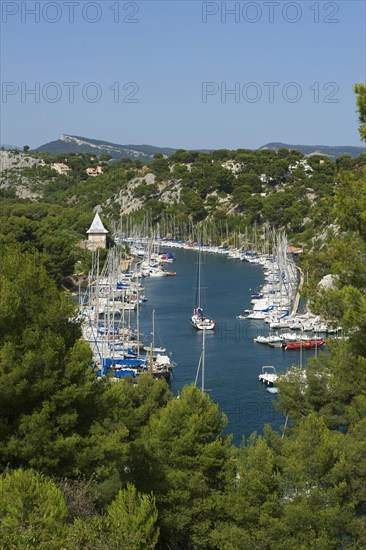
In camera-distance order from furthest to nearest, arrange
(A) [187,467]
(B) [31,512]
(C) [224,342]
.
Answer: (C) [224,342] < (A) [187,467] < (B) [31,512]

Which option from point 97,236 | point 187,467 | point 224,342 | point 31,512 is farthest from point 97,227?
point 31,512

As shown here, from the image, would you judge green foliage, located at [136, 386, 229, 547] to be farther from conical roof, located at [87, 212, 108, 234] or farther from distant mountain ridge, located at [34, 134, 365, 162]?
distant mountain ridge, located at [34, 134, 365, 162]

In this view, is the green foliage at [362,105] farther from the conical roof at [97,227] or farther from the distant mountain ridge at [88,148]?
the distant mountain ridge at [88,148]

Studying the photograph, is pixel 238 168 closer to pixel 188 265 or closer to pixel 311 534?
pixel 188 265

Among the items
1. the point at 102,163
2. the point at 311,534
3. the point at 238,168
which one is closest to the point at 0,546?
the point at 311,534

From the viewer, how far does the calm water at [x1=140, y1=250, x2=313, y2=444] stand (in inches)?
670

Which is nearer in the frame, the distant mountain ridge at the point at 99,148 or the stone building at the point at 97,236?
the stone building at the point at 97,236

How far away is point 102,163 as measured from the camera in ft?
254

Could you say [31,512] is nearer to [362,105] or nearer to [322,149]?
[362,105]

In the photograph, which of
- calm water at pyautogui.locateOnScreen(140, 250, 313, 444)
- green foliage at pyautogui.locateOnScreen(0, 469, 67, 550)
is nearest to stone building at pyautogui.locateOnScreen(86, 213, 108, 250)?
calm water at pyautogui.locateOnScreen(140, 250, 313, 444)

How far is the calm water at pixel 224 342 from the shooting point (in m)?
17.0

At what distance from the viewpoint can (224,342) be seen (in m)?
23.7

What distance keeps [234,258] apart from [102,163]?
35.3 m

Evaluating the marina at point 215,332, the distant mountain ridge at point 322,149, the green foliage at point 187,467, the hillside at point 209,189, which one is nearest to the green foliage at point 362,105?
the green foliage at point 187,467
